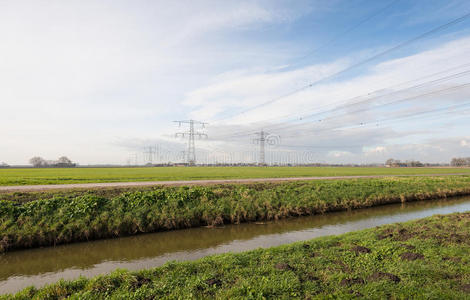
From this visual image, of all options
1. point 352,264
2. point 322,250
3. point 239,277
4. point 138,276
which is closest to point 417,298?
point 352,264

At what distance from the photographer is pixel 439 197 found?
3469 cm

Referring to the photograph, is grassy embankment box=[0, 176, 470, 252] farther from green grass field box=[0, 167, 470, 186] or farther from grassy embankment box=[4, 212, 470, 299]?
green grass field box=[0, 167, 470, 186]

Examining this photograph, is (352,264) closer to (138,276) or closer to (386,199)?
(138,276)

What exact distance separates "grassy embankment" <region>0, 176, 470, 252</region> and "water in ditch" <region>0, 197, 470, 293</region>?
84 centimetres

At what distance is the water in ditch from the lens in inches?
472

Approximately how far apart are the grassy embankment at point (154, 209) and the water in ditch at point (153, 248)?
0.84 meters

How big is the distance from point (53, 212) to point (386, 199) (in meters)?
33.1

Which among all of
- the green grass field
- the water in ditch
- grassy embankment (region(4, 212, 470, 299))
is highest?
the green grass field

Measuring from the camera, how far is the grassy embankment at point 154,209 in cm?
1614

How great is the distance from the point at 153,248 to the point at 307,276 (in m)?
10.0

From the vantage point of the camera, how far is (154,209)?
20.0 m

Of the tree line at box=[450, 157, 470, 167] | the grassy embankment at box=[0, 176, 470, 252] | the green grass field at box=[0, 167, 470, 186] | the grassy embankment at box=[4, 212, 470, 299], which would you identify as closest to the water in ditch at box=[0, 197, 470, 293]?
the grassy embankment at box=[0, 176, 470, 252]

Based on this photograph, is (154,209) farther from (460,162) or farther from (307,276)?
(460,162)

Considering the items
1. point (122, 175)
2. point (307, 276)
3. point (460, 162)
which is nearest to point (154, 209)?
point (307, 276)
